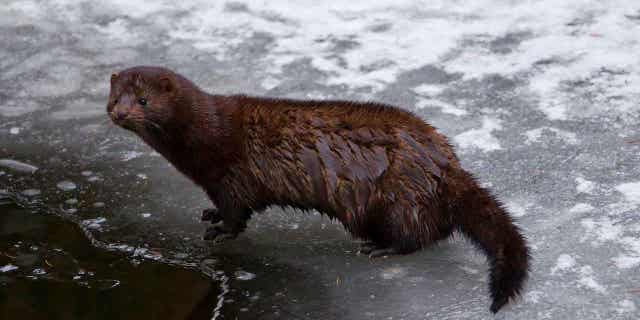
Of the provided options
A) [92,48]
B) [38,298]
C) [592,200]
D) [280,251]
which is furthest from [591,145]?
[92,48]

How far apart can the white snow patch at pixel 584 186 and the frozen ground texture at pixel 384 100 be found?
13mm

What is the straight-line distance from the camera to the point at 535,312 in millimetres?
3451

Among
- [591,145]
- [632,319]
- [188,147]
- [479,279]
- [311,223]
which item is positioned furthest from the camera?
[591,145]

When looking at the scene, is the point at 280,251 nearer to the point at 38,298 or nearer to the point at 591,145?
the point at 38,298

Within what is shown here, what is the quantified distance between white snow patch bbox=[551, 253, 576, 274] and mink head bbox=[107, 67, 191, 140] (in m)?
1.80

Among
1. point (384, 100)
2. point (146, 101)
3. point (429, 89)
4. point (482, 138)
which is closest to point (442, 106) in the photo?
point (429, 89)

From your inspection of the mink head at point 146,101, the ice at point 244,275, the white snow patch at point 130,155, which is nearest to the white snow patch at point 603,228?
the ice at point 244,275

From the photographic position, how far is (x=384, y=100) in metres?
5.51

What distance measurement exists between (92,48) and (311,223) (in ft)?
9.82

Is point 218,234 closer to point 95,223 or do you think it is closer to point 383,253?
point 95,223

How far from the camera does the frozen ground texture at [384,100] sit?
3.73 m

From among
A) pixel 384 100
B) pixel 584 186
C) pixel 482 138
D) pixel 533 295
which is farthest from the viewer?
pixel 384 100

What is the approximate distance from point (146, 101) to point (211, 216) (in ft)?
2.48

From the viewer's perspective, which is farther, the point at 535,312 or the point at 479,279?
the point at 479,279
